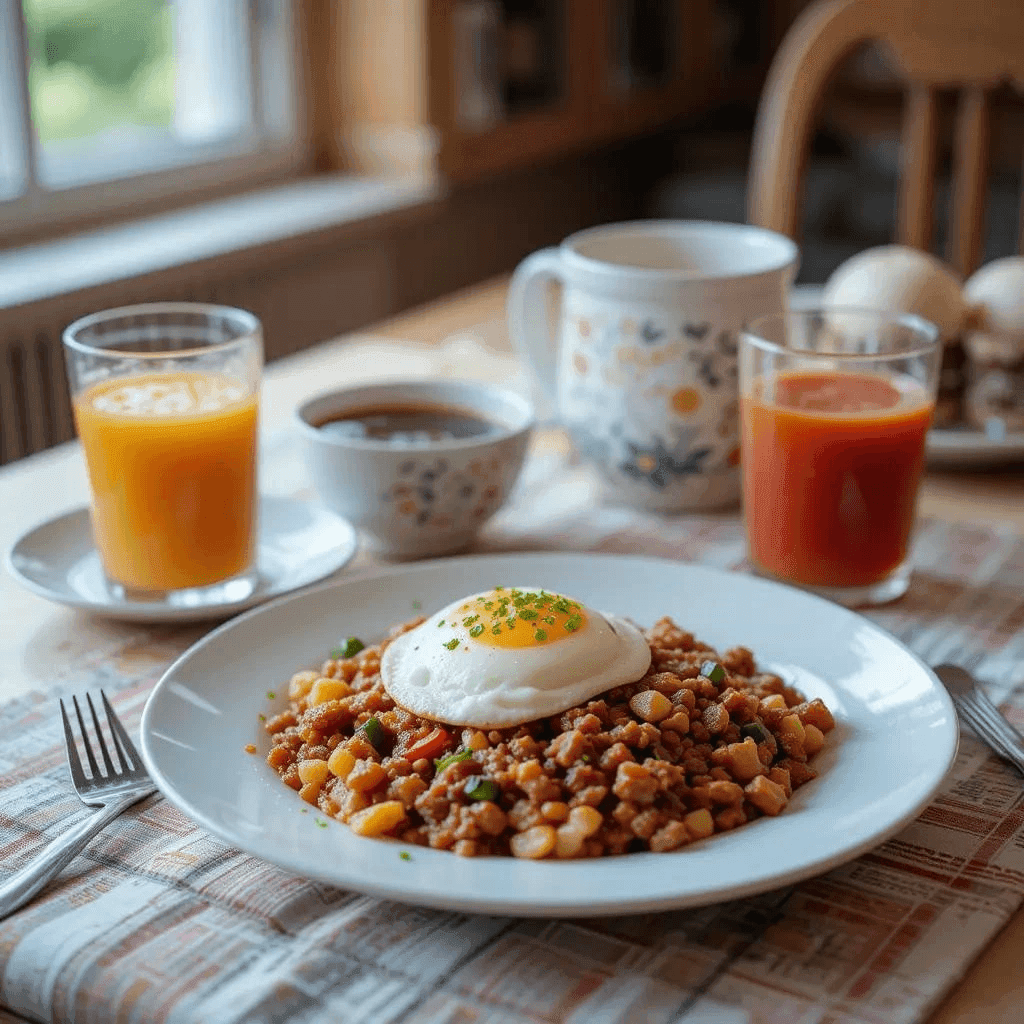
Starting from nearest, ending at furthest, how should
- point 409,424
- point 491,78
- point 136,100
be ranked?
point 409,424, point 136,100, point 491,78

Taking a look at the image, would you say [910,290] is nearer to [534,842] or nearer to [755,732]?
[755,732]

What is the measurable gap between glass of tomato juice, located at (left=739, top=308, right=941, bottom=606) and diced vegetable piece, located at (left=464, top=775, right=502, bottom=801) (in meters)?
0.54

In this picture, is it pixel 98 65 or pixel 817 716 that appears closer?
pixel 817 716

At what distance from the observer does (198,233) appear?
3199 mm

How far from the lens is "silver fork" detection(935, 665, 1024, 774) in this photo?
0.97 m

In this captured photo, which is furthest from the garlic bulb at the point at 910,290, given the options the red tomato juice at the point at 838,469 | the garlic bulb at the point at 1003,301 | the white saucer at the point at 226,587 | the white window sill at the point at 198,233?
the white window sill at the point at 198,233

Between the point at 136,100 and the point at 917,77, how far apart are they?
2026mm

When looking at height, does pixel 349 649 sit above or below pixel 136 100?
below

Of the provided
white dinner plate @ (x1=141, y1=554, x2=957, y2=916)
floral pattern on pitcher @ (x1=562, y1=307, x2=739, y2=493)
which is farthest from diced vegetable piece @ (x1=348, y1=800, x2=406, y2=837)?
floral pattern on pitcher @ (x1=562, y1=307, x2=739, y2=493)

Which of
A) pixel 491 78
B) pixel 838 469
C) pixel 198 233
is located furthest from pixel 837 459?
pixel 491 78

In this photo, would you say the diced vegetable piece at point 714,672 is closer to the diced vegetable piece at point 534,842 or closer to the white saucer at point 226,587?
the diced vegetable piece at point 534,842

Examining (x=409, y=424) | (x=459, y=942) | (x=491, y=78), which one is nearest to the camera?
(x=459, y=942)

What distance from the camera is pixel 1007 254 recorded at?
14.0 feet

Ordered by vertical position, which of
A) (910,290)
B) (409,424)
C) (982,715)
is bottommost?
(982,715)
